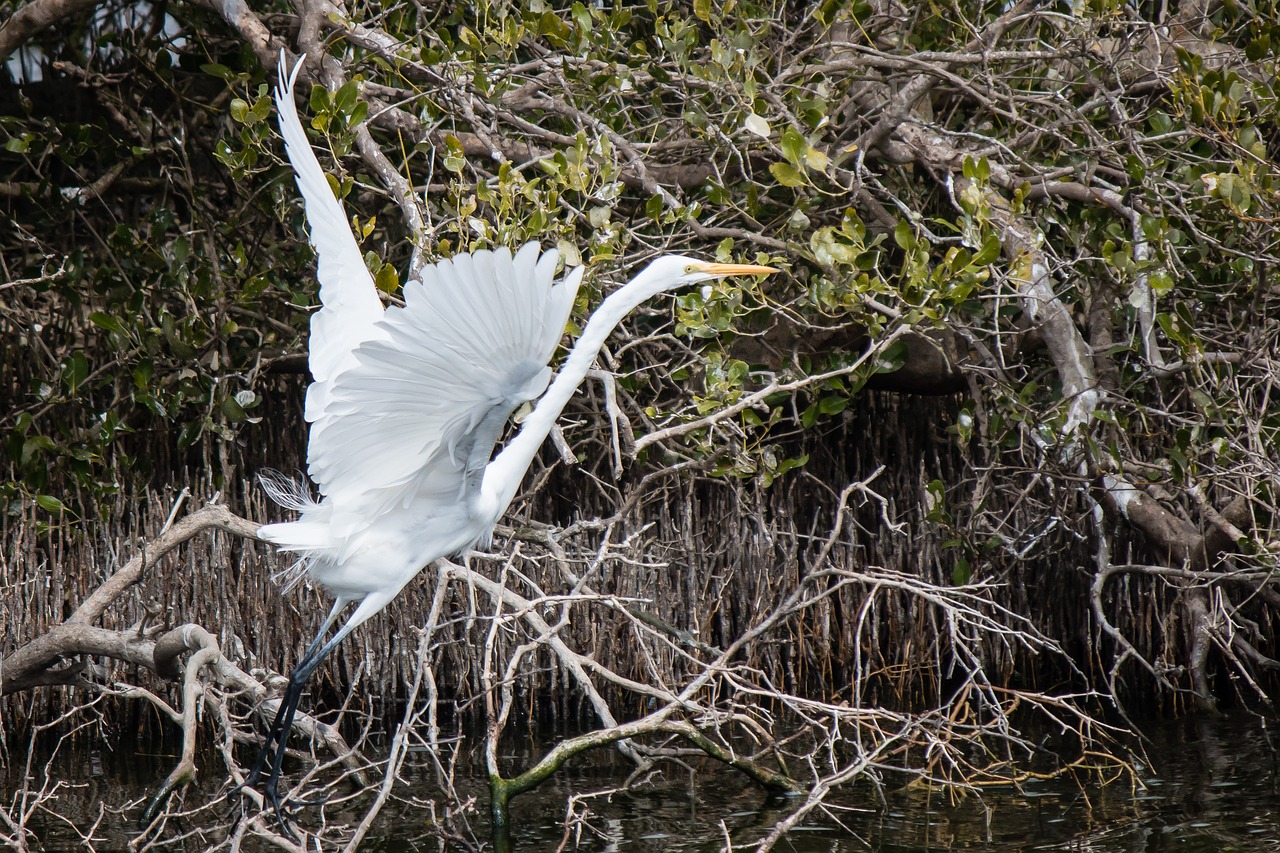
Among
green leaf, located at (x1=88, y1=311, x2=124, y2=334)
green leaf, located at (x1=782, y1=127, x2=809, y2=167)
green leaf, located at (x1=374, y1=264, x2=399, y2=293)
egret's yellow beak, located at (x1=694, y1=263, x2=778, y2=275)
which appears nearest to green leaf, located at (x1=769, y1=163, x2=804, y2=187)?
green leaf, located at (x1=782, y1=127, x2=809, y2=167)

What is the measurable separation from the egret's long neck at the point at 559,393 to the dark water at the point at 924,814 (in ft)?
3.28

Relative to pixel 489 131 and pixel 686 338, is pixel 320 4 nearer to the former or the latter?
pixel 489 131

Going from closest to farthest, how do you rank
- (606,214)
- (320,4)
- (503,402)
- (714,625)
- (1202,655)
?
(503,402) < (606,214) < (320,4) < (1202,655) < (714,625)

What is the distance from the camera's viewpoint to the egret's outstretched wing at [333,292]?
11.3ft

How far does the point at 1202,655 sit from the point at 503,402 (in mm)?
3319

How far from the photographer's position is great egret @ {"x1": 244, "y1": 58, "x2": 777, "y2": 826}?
2.40 metres

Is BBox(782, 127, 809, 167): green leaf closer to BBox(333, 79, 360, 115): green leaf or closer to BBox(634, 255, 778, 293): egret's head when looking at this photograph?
BBox(634, 255, 778, 293): egret's head

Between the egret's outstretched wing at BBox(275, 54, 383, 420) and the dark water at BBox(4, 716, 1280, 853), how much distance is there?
1.47m

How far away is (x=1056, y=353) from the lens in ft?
14.4

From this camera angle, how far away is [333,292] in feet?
11.7

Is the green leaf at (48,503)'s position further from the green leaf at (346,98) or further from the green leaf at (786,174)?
the green leaf at (786,174)

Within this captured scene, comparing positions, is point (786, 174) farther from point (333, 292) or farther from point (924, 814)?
point (924, 814)

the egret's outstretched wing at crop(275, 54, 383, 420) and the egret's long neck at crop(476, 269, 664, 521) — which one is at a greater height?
the egret's outstretched wing at crop(275, 54, 383, 420)

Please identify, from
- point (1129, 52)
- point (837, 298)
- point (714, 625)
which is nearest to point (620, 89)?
point (837, 298)
